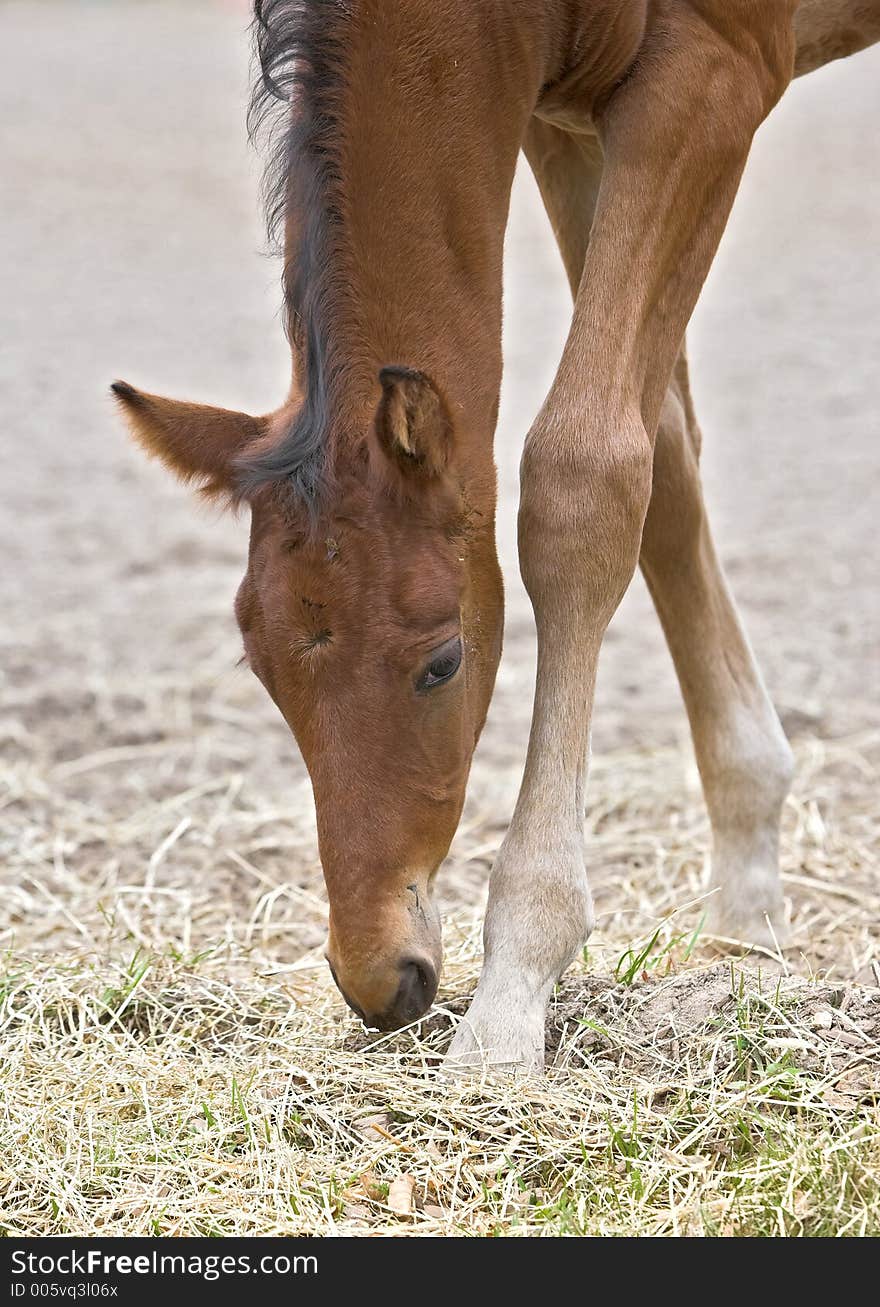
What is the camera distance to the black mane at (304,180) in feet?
9.50

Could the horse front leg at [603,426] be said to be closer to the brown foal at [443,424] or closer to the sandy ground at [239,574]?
the brown foal at [443,424]

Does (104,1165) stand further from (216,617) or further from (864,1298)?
(216,617)

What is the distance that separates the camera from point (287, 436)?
2908 millimetres

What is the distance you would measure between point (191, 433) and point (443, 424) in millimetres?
533

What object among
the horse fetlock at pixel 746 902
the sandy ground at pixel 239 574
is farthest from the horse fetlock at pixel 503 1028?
the horse fetlock at pixel 746 902

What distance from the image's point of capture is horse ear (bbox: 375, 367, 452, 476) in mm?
2717

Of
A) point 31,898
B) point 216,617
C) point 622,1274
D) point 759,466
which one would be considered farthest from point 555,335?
point 622,1274

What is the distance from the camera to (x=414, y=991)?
288 centimetres

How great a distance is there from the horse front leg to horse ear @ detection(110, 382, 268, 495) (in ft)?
1.96

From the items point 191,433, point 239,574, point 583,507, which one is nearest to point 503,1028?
point 583,507

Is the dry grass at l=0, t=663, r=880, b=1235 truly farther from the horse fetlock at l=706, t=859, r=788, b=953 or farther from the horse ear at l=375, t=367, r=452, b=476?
the horse ear at l=375, t=367, r=452, b=476

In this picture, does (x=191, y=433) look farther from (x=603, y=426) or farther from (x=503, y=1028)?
(x=503, y=1028)

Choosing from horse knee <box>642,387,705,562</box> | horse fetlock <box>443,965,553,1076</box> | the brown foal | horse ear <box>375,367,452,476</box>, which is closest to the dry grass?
horse fetlock <box>443,965,553,1076</box>

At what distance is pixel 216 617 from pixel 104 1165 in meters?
4.56
